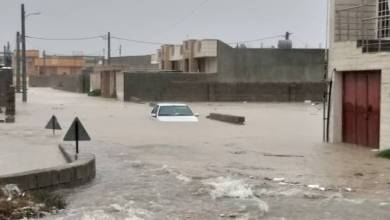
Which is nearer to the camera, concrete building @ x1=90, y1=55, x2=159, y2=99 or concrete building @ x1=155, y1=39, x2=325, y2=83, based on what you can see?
concrete building @ x1=90, y1=55, x2=159, y2=99

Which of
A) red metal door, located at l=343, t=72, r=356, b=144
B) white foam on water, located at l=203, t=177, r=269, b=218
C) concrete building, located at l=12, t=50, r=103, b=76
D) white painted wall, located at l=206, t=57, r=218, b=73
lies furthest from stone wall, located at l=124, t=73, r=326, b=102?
concrete building, located at l=12, t=50, r=103, b=76

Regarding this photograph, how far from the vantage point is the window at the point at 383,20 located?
2228 cm

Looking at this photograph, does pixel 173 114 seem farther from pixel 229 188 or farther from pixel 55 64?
pixel 55 64

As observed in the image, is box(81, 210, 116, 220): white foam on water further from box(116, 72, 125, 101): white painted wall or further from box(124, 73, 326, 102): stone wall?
box(116, 72, 125, 101): white painted wall

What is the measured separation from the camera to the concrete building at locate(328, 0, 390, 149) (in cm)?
2034

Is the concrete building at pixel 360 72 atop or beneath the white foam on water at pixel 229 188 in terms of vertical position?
atop

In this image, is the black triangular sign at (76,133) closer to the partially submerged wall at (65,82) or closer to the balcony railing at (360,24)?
the balcony railing at (360,24)

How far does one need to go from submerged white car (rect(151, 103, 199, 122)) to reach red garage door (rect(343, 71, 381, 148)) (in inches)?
473

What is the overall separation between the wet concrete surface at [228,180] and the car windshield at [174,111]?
7741 millimetres

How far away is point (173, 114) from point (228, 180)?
20279 millimetres

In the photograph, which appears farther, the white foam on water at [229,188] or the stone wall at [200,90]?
the stone wall at [200,90]

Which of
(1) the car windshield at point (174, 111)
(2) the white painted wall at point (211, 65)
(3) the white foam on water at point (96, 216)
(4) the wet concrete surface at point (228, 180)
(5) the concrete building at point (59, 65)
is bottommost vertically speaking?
(4) the wet concrete surface at point (228, 180)

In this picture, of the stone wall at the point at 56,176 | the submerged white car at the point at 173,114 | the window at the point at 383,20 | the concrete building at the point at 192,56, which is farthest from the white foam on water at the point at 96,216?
the concrete building at the point at 192,56

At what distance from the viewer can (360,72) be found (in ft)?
72.5
